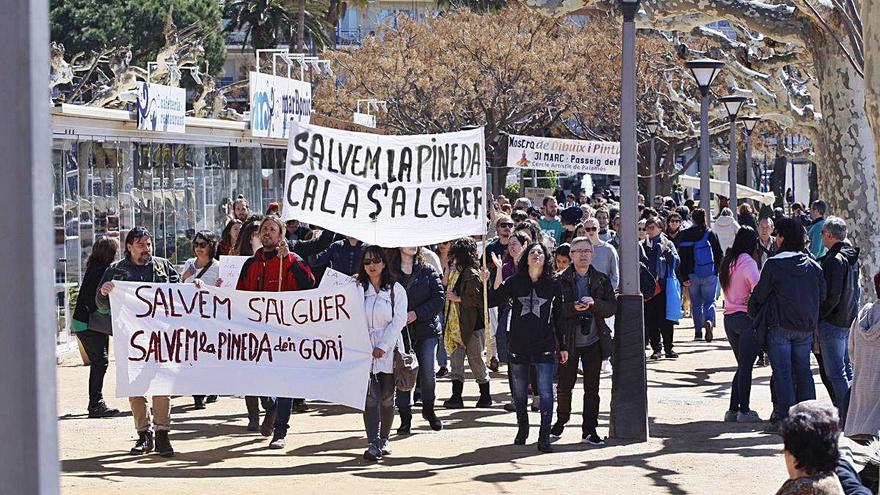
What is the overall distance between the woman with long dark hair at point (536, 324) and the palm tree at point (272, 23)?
50943 millimetres

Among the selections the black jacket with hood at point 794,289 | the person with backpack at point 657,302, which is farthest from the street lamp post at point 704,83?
the black jacket with hood at point 794,289

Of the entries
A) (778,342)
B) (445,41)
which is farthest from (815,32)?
(445,41)

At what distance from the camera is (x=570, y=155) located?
2683 cm

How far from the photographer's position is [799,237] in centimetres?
1105

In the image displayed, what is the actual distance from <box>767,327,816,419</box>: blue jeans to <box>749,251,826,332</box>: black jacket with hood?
0.11 metres

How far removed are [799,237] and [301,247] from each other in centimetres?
518

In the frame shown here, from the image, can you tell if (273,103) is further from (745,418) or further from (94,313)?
(745,418)

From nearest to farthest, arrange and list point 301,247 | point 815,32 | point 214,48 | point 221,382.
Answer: point 221,382, point 301,247, point 815,32, point 214,48

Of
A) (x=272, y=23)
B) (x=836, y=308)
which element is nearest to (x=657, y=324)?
(x=836, y=308)

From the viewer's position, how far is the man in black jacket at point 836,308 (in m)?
11.1

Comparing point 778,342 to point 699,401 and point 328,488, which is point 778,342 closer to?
point 699,401

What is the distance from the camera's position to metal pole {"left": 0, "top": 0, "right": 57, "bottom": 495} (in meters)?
2.99

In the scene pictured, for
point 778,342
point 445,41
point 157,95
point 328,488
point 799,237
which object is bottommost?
point 328,488

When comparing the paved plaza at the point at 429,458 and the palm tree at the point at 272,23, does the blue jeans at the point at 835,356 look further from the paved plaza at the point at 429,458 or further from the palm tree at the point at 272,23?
the palm tree at the point at 272,23
